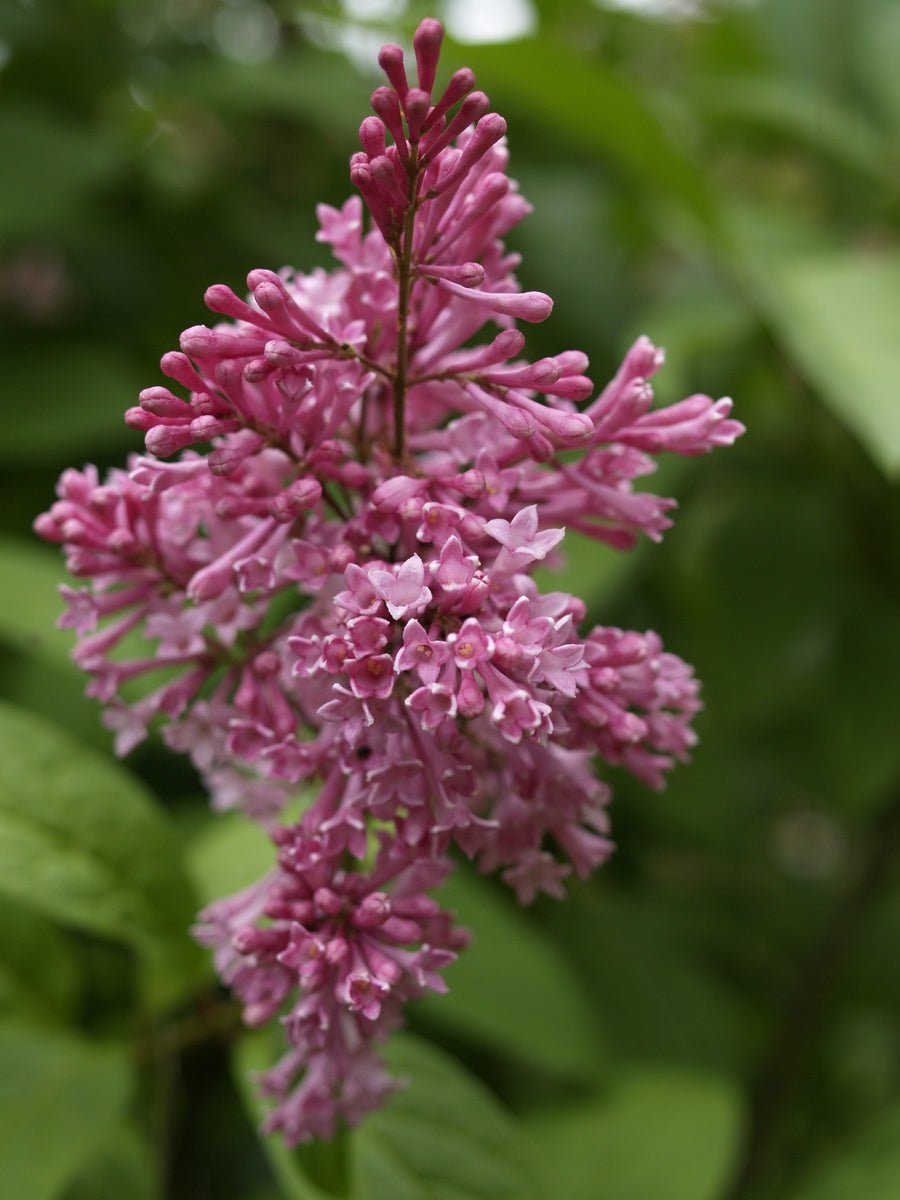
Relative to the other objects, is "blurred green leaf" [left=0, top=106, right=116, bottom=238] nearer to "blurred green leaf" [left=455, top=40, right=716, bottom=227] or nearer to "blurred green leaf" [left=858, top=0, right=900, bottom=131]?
"blurred green leaf" [left=455, top=40, right=716, bottom=227]

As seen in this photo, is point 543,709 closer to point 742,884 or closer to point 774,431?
point 774,431

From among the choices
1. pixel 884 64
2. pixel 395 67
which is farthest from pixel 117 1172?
pixel 884 64

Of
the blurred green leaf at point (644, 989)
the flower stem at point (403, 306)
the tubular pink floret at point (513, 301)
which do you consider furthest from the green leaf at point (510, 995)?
the tubular pink floret at point (513, 301)

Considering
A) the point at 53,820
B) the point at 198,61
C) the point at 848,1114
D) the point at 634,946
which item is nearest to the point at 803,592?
the point at 634,946

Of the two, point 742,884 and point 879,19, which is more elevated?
point 879,19

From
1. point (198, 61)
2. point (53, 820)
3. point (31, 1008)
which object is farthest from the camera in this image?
point (198, 61)

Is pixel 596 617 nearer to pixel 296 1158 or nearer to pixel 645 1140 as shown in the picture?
pixel 645 1140

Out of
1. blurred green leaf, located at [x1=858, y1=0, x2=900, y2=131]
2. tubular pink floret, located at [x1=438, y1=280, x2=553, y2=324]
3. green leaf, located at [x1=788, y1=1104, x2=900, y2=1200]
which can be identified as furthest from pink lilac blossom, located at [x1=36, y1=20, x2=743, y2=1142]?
blurred green leaf, located at [x1=858, y1=0, x2=900, y2=131]
